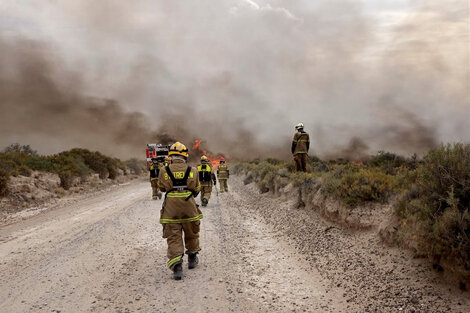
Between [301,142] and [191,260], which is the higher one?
[301,142]

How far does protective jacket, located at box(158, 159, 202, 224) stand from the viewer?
18.2 ft

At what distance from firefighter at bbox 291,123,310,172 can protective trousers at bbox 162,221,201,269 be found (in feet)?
26.7

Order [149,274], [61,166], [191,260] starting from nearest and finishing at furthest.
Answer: [149,274], [191,260], [61,166]

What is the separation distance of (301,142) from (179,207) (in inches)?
333

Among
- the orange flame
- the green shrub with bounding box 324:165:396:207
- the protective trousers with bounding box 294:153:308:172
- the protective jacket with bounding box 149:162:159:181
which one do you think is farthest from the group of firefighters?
the orange flame

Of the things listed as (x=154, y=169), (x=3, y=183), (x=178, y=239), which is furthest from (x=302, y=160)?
(x=3, y=183)

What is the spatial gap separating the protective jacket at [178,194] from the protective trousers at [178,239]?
111mm

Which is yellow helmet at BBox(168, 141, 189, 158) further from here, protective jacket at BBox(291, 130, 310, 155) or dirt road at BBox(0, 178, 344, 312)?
protective jacket at BBox(291, 130, 310, 155)

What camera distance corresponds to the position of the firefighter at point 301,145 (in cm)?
1304

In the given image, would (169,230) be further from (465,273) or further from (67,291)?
(465,273)

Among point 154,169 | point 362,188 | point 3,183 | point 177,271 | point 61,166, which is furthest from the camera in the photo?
point 61,166

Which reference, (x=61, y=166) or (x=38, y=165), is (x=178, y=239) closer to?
(x=38, y=165)

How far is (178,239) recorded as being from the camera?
5.54 meters

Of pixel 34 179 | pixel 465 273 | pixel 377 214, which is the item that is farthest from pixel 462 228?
pixel 34 179
